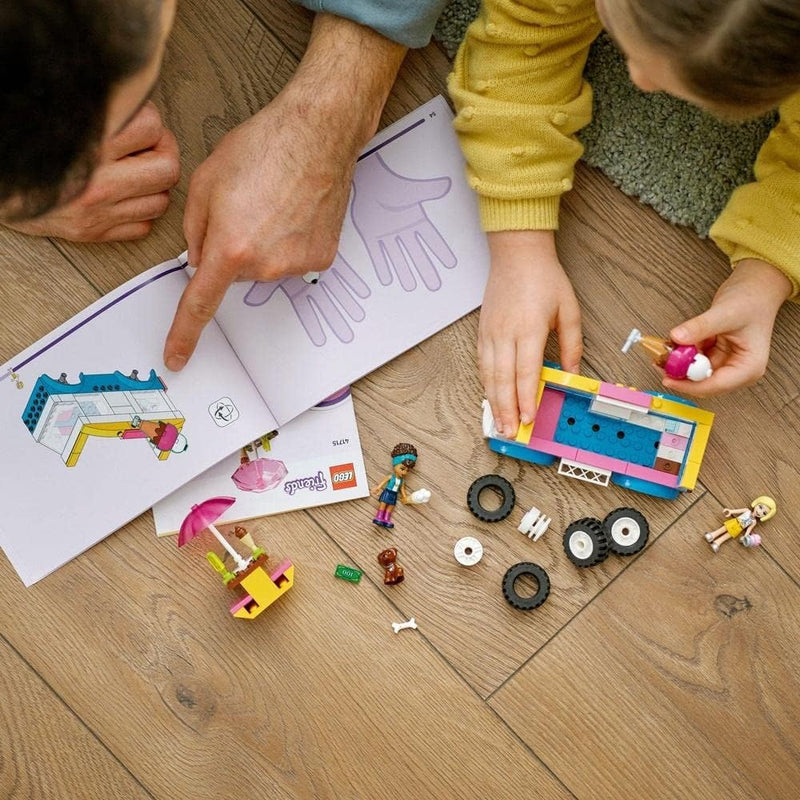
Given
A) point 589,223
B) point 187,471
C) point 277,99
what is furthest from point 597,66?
point 187,471

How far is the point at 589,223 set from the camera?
0.83 metres

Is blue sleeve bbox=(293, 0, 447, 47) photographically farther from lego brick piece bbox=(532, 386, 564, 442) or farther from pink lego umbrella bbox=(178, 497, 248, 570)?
pink lego umbrella bbox=(178, 497, 248, 570)

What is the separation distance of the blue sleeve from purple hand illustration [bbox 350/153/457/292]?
0.13 meters

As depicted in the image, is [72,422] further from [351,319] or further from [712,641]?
[712,641]

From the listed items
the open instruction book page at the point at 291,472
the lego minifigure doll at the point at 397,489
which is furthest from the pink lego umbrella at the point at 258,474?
the lego minifigure doll at the point at 397,489

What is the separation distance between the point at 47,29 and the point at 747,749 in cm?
87

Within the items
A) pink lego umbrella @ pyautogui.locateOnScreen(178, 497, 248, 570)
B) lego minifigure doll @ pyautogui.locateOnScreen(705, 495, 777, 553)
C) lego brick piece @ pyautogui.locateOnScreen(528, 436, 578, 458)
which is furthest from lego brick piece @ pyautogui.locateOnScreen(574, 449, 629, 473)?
pink lego umbrella @ pyautogui.locateOnScreen(178, 497, 248, 570)

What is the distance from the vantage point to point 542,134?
0.76m

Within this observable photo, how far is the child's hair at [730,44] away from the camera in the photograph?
0.43 metres

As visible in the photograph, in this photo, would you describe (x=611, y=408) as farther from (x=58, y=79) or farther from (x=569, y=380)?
(x=58, y=79)

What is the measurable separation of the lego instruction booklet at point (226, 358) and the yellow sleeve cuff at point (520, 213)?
40 millimetres

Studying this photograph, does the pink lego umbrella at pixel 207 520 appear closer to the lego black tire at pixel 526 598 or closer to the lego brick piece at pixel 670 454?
the lego black tire at pixel 526 598

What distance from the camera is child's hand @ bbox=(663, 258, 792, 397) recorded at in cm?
75

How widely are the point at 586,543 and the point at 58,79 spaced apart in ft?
2.15
